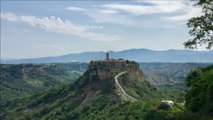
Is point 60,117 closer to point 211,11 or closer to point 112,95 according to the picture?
point 112,95

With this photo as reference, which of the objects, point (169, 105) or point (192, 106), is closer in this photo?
point (192, 106)

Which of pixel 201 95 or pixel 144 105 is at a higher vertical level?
pixel 201 95

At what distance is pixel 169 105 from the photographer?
259 feet

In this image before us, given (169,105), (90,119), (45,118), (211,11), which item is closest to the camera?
(211,11)

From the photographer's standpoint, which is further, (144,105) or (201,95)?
(144,105)

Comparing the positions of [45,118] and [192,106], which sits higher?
[192,106]

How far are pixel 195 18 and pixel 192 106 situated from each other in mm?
11231

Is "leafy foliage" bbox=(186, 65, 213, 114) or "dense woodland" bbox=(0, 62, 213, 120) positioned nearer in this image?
"leafy foliage" bbox=(186, 65, 213, 114)

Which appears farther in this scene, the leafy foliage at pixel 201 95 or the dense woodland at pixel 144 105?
the dense woodland at pixel 144 105

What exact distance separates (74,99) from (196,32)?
148 metres

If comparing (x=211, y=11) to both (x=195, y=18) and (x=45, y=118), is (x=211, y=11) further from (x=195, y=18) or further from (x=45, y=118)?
(x=45, y=118)

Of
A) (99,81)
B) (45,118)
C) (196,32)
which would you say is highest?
(196,32)

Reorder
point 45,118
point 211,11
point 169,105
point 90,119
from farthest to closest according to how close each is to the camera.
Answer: point 45,118
point 90,119
point 169,105
point 211,11

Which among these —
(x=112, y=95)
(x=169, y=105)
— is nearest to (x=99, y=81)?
(x=112, y=95)
